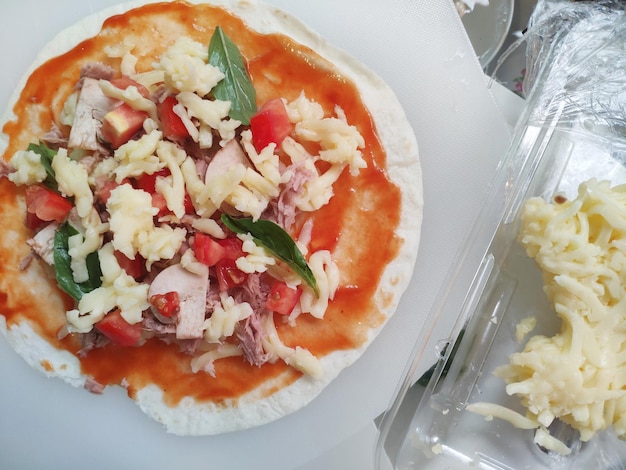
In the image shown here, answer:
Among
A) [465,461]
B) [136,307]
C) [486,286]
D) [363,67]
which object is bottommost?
[465,461]

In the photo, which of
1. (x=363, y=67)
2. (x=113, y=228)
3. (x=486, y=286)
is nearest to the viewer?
(x=113, y=228)

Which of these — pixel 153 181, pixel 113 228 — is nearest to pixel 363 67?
pixel 153 181

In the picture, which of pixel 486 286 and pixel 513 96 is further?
pixel 513 96

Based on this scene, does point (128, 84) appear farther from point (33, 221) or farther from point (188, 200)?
point (33, 221)

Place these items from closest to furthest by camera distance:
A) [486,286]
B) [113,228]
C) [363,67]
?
[113,228], [486,286], [363,67]

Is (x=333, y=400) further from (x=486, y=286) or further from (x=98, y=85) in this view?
(x=98, y=85)

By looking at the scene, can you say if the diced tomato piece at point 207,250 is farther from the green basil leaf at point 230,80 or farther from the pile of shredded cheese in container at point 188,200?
the green basil leaf at point 230,80

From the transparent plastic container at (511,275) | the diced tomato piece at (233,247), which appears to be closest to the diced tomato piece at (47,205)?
the diced tomato piece at (233,247)

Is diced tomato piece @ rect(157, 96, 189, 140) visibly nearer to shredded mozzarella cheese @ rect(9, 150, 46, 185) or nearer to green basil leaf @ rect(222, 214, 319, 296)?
green basil leaf @ rect(222, 214, 319, 296)
